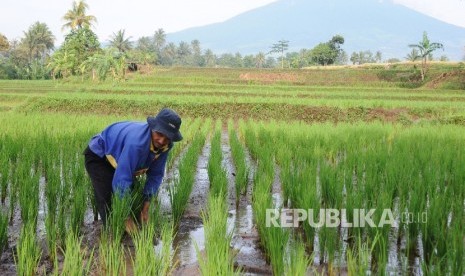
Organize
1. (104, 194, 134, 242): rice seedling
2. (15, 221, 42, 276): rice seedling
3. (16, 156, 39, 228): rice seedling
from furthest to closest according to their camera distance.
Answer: (16, 156, 39, 228): rice seedling, (104, 194, 134, 242): rice seedling, (15, 221, 42, 276): rice seedling

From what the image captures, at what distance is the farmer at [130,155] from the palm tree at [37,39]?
51143 mm

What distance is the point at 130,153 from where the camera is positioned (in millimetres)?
2887

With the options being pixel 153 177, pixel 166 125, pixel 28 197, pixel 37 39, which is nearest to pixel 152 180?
pixel 153 177

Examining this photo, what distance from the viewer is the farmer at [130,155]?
2.86 metres

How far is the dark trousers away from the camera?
3229 millimetres

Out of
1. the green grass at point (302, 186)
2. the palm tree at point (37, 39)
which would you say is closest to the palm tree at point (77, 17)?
the palm tree at point (37, 39)

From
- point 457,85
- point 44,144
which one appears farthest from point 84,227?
point 457,85

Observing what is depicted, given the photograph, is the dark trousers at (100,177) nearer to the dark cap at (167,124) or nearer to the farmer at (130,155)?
the farmer at (130,155)

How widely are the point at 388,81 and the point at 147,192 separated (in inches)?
1184

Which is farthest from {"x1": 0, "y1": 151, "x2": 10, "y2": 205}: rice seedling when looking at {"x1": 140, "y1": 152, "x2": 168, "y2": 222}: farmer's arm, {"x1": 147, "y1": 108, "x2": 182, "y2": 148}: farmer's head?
{"x1": 147, "y1": 108, "x2": 182, "y2": 148}: farmer's head

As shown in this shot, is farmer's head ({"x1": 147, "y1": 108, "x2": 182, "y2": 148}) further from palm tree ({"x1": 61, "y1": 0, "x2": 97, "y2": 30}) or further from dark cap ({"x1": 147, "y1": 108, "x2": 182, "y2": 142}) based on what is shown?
palm tree ({"x1": 61, "y1": 0, "x2": 97, "y2": 30})

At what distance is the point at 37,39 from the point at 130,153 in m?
53.1

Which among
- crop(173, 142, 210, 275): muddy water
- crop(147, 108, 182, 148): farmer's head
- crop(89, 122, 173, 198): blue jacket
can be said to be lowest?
crop(173, 142, 210, 275): muddy water

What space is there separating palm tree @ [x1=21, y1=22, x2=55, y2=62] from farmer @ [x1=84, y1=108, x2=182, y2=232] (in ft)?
168
